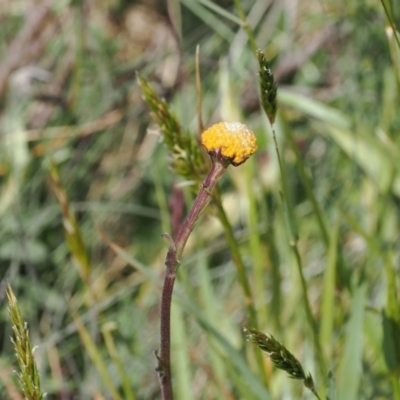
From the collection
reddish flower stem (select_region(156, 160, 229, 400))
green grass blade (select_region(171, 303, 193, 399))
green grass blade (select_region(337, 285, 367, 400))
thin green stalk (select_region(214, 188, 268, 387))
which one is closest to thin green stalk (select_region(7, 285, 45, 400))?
reddish flower stem (select_region(156, 160, 229, 400))

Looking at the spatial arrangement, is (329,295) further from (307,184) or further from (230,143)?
(230,143)

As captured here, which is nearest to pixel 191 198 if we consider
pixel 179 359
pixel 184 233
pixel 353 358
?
pixel 179 359

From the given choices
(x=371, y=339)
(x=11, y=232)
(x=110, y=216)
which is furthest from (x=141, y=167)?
(x=371, y=339)

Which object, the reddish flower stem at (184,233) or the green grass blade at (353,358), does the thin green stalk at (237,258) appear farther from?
the reddish flower stem at (184,233)

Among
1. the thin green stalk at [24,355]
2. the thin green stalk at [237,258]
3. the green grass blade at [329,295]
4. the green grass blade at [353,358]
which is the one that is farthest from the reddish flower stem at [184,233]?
the green grass blade at [329,295]

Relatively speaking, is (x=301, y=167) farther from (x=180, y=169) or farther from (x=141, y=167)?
(x=141, y=167)

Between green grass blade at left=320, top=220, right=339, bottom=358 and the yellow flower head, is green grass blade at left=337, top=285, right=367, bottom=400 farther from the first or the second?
the yellow flower head

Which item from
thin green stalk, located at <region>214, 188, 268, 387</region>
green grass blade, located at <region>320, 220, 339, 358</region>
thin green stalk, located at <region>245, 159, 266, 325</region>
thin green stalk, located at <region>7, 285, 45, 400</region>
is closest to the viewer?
thin green stalk, located at <region>7, 285, 45, 400</region>
